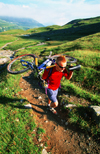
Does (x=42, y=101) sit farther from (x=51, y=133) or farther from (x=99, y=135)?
(x=99, y=135)

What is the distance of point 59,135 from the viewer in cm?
473

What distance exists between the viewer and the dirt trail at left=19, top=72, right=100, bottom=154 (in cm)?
418

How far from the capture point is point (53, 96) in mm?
4930

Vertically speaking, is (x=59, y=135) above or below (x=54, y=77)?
below

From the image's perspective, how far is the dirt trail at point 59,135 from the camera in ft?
13.7

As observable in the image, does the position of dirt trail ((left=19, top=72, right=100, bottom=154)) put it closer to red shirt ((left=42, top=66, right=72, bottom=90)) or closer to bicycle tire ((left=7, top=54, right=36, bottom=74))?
red shirt ((left=42, top=66, right=72, bottom=90))

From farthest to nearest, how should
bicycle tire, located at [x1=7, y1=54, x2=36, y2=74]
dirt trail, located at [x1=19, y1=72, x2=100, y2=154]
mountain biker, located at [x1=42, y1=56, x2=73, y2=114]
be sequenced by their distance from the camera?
bicycle tire, located at [x1=7, y1=54, x2=36, y2=74]
dirt trail, located at [x1=19, y1=72, x2=100, y2=154]
mountain biker, located at [x1=42, y1=56, x2=73, y2=114]

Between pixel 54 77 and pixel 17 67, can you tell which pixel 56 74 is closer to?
pixel 54 77

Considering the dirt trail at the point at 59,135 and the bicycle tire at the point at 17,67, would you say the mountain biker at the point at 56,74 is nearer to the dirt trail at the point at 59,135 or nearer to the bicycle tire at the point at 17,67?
the dirt trail at the point at 59,135

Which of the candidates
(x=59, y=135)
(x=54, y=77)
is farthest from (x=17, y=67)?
(x=59, y=135)

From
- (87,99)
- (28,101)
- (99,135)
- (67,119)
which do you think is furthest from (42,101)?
(99,135)

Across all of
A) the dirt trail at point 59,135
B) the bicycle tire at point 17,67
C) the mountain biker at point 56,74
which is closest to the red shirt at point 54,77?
the mountain biker at point 56,74

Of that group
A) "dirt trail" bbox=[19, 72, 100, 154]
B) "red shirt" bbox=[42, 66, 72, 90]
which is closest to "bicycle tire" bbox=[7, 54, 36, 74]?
"dirt trail" bbox=[19, 72, 100, 154]

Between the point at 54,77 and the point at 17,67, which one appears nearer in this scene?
the point at 54,77
